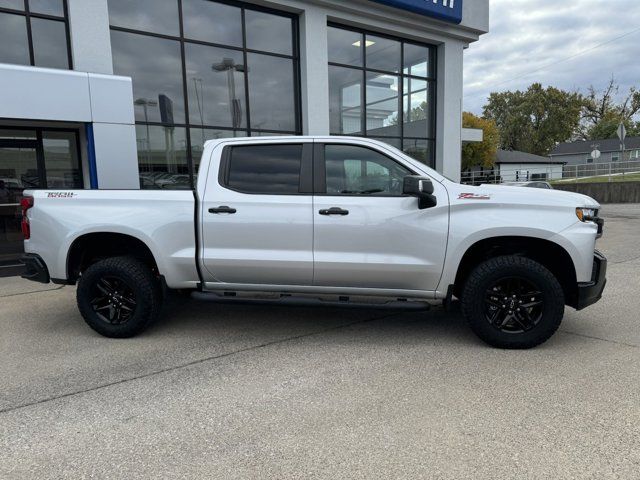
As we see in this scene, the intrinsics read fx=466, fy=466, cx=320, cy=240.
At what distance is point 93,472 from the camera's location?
2.55 metres

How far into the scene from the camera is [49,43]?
8.88 metres

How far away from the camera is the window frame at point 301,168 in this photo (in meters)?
4.46

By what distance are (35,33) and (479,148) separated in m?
41.4

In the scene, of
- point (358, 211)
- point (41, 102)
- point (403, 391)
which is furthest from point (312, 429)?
point (41, 102)

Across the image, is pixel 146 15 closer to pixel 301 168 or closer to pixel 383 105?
pixel 383 105

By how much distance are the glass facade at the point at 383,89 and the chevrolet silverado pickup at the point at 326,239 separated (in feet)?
28.2

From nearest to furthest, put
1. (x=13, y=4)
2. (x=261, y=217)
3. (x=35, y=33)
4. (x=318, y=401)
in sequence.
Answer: (x=318, y=401) → (x=261, y=217) → (x=13, y=4) → (x=35, y=33)

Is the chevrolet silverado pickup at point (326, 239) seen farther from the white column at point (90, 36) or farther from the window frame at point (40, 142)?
the white column at point (90, 36)

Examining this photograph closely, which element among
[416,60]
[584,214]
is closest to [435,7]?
[416,60]

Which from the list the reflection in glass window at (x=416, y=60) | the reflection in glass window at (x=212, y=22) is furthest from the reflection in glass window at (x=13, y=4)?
A: the reflection in glass window at (x=416, y=60)

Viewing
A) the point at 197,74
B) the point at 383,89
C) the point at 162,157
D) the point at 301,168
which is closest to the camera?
the point at 301,168

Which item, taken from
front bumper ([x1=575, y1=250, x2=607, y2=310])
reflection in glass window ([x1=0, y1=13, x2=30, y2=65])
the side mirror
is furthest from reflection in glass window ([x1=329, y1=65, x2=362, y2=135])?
front bumper ([x1=575, y1=250, x2=607, y2=310])

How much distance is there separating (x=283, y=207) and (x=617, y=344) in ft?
11.0

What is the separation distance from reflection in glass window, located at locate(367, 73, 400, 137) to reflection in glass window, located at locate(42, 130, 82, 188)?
300 inches
